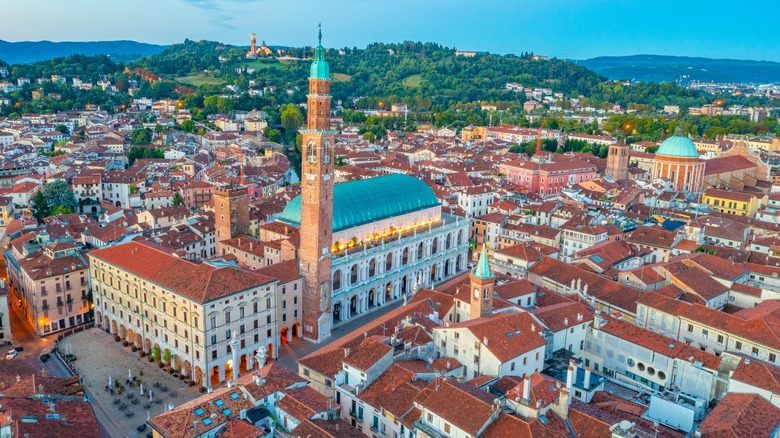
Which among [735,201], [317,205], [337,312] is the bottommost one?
[337,312]

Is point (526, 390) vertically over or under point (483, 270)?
under

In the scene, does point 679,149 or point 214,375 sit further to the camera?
point 679,149

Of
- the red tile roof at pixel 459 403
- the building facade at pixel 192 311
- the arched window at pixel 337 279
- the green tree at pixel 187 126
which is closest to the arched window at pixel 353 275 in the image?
the arched window at pixel 337 279

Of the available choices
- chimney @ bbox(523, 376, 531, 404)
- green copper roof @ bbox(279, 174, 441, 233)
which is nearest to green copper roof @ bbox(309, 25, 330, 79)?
green copper roof @ bbox(279, 174, 441, 233)

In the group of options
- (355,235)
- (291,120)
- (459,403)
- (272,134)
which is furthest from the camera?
(291,120)

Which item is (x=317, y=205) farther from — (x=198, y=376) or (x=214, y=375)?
(x=198, y=376)

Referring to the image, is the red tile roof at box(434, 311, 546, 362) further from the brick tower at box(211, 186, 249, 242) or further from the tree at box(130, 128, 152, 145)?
the tree at box(130, 128, 152, 145)

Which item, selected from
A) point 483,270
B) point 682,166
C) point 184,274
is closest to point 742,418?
point 483,270
